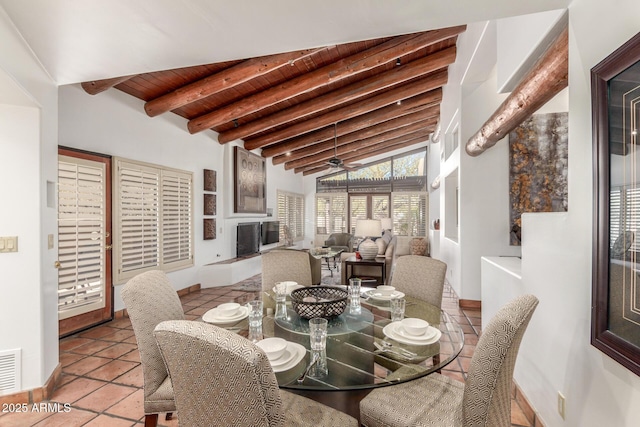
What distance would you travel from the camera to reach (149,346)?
60.4 inches

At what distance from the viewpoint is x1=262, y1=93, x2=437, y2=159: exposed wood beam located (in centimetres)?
615

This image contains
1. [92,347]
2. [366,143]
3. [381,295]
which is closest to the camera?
[381,295]

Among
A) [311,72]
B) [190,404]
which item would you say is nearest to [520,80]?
[311,72]

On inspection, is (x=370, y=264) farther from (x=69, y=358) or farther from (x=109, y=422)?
(x=69, y=358)

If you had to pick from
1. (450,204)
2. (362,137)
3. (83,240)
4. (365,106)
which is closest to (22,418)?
(83,240)

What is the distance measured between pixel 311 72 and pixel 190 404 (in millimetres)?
4087

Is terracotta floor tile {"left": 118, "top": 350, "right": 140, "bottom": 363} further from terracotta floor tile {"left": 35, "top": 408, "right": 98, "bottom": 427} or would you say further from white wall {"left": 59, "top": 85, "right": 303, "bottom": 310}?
white wall {"left": 59, "top": 85, "right": 303, "bottom": 310}

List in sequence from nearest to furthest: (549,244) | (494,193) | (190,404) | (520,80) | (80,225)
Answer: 1. (190,404)
2. (549,244)
3. (520,80)
4. (80,225)
5. (494,193)

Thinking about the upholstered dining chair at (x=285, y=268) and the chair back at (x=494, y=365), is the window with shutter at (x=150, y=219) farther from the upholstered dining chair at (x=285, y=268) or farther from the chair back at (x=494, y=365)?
the chair back at (x=494, y=365)

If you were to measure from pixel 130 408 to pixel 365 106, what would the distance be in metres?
5.36

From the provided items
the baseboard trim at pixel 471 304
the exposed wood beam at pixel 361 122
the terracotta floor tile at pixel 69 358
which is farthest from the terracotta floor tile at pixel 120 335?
the exposed wood beam at pixel 361 122

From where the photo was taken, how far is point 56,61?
2.04 meters

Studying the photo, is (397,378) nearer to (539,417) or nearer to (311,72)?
(539,417)

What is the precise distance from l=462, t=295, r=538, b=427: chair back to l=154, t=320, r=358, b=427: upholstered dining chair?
0.70 m
